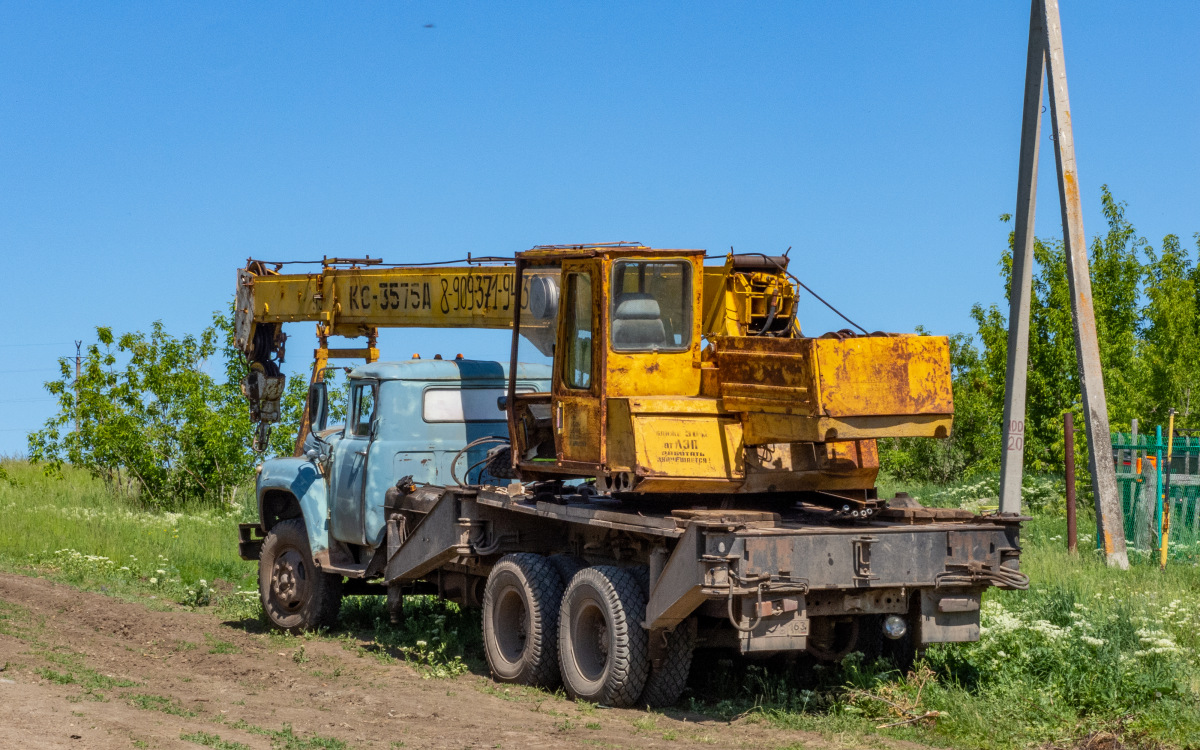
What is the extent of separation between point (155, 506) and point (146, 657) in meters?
15.6

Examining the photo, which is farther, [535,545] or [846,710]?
[535,545]

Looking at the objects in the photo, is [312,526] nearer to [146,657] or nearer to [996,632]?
[146,657]

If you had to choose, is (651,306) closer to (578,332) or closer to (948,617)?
(578,332)

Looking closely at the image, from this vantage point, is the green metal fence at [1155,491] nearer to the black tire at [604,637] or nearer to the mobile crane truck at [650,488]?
the mobile crane truck at [650,488]

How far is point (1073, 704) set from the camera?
8984 mm

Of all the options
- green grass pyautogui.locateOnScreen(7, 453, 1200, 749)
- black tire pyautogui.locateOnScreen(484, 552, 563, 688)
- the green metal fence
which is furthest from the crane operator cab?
the green metal fence

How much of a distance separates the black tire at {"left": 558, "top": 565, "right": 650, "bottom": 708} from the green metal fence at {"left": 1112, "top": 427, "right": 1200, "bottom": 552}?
8189mm

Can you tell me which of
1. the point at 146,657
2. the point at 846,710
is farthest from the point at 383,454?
the point at 846,710

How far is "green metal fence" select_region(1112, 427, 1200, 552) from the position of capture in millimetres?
15680

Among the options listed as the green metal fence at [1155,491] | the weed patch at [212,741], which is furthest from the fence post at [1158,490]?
the weed patch at [212,741]

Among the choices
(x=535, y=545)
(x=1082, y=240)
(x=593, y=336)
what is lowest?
(x=535, y=545)

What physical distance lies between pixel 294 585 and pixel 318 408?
182cm

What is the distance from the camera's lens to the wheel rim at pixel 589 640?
33.0 feet

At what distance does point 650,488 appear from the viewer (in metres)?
9.55
